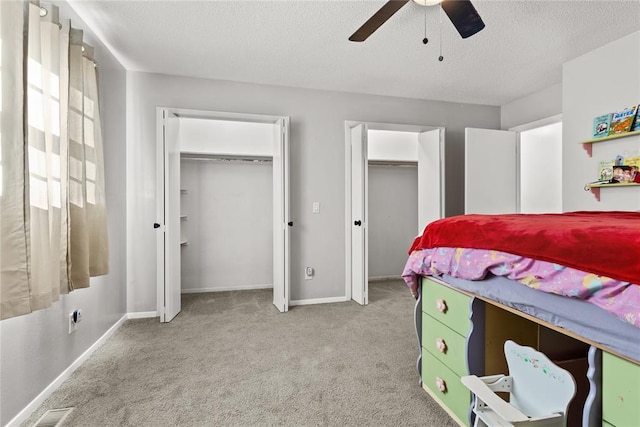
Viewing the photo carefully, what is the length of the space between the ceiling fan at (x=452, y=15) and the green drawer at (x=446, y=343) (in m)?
1.71

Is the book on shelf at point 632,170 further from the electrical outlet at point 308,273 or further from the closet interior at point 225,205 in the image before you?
the closet interior at point 225,205

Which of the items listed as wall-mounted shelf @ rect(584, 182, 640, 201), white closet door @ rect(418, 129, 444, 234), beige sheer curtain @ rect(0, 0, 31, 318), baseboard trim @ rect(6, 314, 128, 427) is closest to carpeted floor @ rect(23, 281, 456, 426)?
baseboard trim @ rect(6, 314, 128, 427)

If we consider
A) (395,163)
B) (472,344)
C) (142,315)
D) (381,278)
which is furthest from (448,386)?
(395,163)

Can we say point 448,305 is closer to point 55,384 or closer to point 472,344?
point 472,344

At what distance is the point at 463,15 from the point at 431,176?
7.64 ft

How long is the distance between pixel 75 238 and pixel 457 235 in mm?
2276

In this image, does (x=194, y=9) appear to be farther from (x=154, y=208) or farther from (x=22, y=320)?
(x=22, y=320)

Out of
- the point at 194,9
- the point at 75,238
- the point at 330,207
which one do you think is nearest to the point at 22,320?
the point at 75,238

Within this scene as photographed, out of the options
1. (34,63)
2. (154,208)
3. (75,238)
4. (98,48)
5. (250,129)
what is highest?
(98,48)

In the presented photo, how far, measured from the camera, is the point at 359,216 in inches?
150

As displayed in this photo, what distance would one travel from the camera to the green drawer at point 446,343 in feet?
5.41

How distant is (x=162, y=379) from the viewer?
214cm

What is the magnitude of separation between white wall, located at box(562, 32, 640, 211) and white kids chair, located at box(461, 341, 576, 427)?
7.50ft

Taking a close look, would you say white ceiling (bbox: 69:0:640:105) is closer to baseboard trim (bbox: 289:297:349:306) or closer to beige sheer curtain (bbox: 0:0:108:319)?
beige sheer curtain (bbox: 0:0:108:319)
